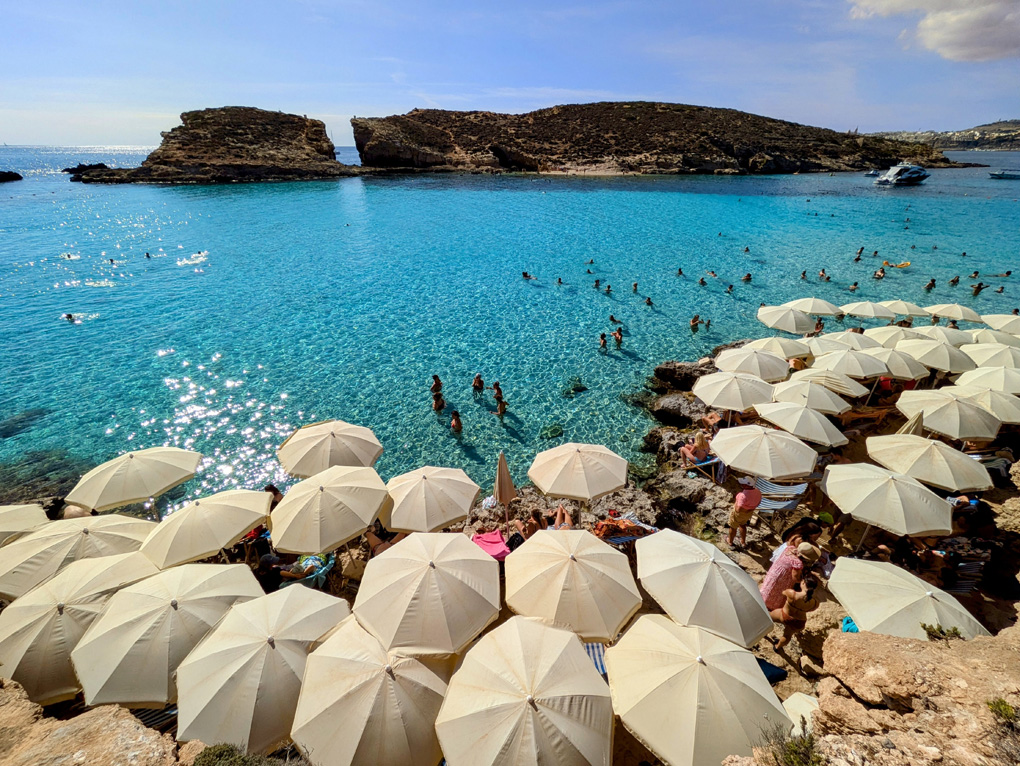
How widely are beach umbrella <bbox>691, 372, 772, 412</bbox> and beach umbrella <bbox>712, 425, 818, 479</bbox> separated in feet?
4.75

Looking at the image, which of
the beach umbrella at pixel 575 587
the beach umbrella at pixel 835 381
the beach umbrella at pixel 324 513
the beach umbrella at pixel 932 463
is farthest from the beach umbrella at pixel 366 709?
the beach umbrella at pixel 835 381

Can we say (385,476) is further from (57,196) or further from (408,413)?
(57,196)

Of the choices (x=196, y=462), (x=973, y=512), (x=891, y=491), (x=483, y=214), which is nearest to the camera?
(x=891, y=491)

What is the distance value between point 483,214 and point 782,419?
38261 millimetres

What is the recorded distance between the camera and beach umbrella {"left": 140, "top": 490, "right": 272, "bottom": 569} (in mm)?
6785

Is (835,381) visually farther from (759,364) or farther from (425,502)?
(425,502)

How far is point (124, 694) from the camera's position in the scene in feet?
15.9

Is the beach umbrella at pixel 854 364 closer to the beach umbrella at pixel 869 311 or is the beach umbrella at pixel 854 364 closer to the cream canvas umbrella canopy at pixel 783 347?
the cream canvas umbrella canopy at pixel 783 347


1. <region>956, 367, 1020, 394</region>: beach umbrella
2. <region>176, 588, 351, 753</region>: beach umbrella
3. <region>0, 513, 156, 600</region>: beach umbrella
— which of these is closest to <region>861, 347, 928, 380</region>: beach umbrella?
<region>956, 367, 1020, 394</region>: beach umbrella

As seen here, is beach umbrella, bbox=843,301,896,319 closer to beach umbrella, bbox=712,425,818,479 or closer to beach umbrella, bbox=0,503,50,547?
beach umbrella, bbox=712,425,818,479

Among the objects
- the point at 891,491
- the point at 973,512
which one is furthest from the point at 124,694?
the point at 973,512

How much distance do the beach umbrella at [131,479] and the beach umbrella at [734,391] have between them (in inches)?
473

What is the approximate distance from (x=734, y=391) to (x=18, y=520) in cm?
1502

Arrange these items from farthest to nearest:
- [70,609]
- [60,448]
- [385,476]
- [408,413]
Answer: [408,413], [60,448], [385,476], [70,609]
